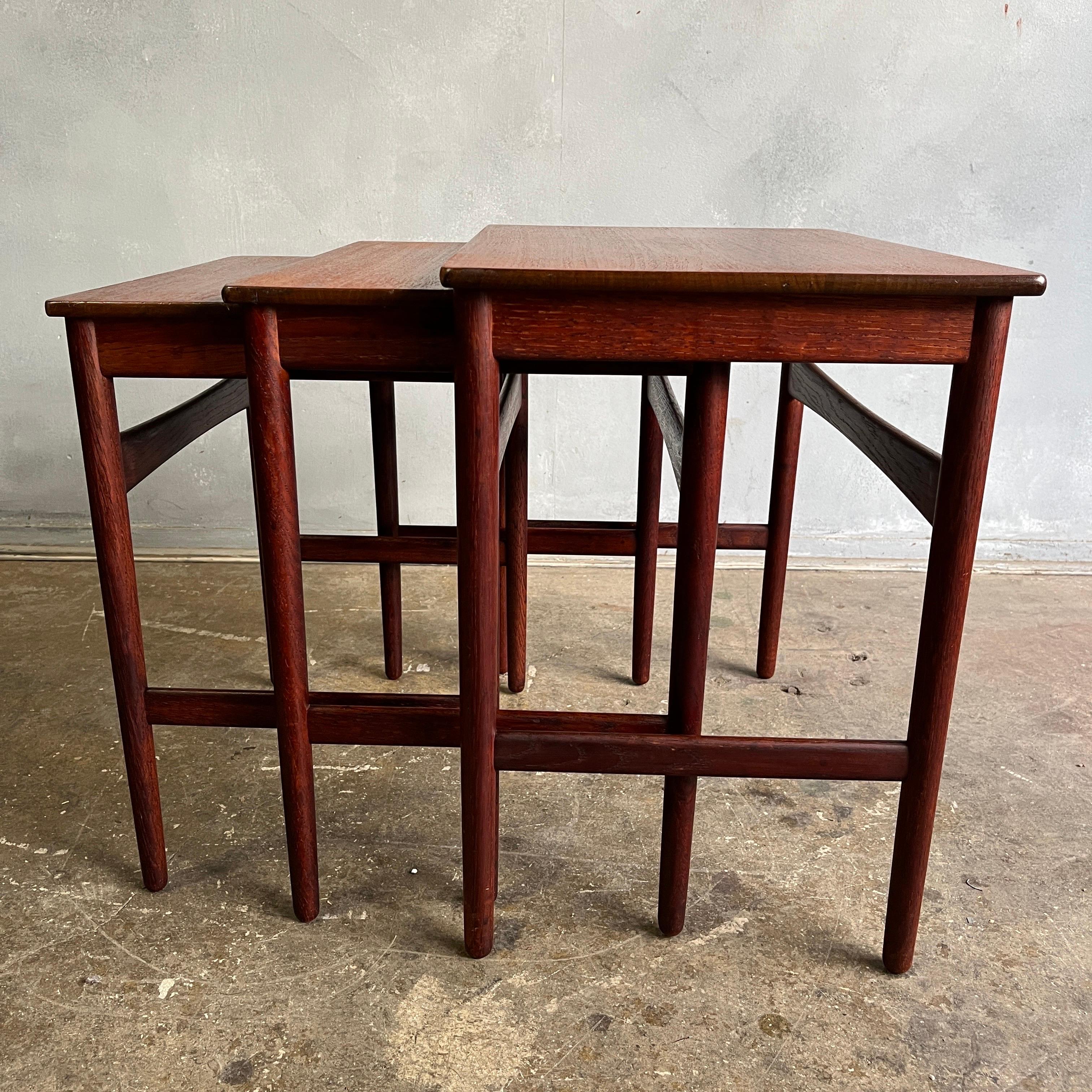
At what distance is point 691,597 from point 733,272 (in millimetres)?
424

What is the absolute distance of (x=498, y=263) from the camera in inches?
43.0

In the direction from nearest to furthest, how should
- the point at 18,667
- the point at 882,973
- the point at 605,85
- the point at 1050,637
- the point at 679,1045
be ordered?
the point at 679,1045, the point at 882,973, the point at 18,667, the point at 1050,637, the point at 605,85

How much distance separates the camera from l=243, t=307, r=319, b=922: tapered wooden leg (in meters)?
1.22

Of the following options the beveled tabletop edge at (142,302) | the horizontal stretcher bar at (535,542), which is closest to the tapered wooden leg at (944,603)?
the horizontal stretcher bar at (535,542)

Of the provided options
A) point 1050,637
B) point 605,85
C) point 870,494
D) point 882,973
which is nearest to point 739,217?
point 605,85

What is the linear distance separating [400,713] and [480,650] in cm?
20

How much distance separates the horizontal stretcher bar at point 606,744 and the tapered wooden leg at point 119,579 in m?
0.19

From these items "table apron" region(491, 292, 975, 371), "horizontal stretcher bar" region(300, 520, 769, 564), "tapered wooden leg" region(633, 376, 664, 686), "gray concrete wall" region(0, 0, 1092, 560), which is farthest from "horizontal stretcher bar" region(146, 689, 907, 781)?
"gray concrete wall" region(0, 0, 1092, 560)

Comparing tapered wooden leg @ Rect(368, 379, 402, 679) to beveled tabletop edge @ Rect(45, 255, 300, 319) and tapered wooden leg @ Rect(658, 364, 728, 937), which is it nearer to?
beveled tabletop edge @ Rect(45, 255, 300, 319)

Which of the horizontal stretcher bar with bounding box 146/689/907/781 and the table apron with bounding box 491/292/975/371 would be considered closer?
the table apron with bounding box 491/292/975/371

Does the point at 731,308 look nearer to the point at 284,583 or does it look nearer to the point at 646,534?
the point at 284,583

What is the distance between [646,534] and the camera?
2086 mm

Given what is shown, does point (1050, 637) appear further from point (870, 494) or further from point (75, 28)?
point (75, 28)

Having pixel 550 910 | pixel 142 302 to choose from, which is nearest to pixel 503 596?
pixel 550 910
